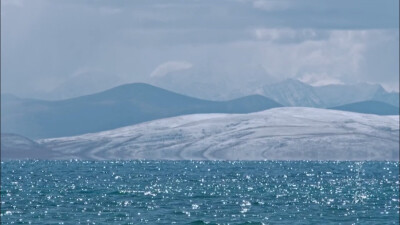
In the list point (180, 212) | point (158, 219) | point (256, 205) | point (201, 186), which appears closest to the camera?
point (158, 219)

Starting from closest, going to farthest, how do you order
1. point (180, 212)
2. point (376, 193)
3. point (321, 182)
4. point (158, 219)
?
point (158, 219), point (180, 212), point (376, 193), point (321, 182)

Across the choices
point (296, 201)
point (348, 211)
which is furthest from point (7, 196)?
point (348, 211)

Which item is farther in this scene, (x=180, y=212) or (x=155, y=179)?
(x=155, y=179)

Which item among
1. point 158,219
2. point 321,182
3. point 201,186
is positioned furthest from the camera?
point 321,182

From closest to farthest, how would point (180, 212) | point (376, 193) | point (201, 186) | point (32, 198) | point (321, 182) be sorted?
point (180, 212)
point (32, 198)
point (376, 193)
point (201, 186)
point (321, 182)

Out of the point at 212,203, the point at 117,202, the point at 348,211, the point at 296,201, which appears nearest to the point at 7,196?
the point at 117,202

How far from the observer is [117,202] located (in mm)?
109500

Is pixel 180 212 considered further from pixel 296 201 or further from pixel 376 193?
pixel 376 193

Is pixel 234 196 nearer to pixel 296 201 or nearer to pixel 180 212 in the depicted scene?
pixel 296 201

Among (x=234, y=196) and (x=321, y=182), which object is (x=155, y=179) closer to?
(x=321, y=182)

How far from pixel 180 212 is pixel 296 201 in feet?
65.1

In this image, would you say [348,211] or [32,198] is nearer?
[348,211]

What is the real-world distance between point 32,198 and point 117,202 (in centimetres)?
1154

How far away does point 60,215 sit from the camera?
9381 cm
